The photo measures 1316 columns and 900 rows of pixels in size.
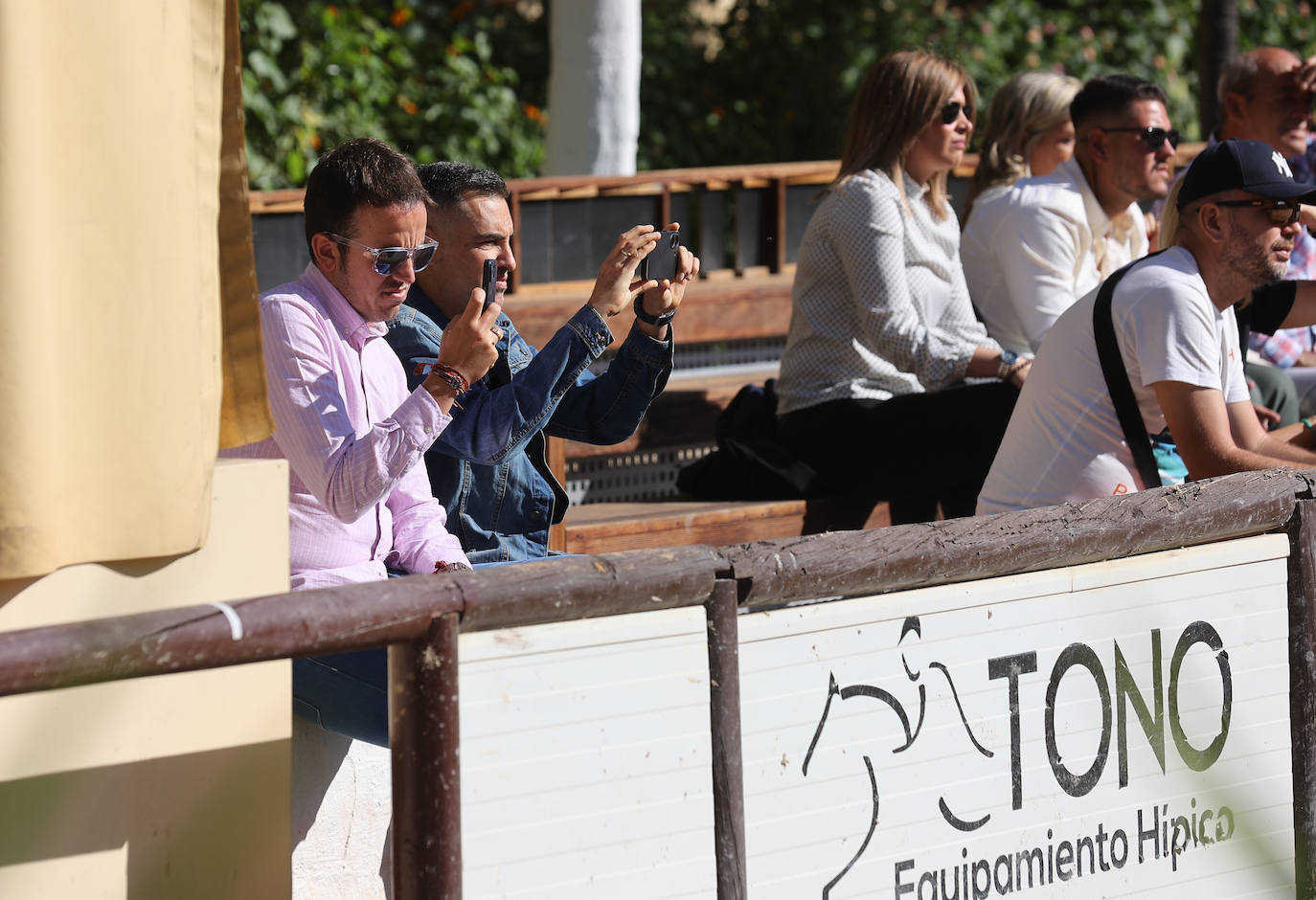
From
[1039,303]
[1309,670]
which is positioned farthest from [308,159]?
[1309,670]

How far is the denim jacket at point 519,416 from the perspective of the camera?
2.99m

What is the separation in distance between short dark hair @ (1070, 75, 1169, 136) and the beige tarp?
10.9 ft

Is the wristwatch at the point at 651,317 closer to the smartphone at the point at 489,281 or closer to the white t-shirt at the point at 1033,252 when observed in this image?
the smartphone at the point at 489,281

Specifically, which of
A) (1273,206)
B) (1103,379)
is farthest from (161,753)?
(1273,206)

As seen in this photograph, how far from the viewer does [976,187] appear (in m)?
5.34

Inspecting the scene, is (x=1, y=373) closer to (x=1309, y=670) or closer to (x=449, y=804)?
(x=449, y=804)

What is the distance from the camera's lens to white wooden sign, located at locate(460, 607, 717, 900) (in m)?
2.20

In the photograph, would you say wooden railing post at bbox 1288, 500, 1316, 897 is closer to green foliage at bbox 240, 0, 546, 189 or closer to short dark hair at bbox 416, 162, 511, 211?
short dark hair at bbox 416, 162, 511, 211

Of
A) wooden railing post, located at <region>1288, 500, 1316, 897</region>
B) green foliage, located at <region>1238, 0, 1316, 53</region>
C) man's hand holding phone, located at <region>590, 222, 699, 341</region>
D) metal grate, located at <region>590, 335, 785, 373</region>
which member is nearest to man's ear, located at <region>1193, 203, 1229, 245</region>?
wooden railing post, located at <region>1288, 500, 1316, 897</region>

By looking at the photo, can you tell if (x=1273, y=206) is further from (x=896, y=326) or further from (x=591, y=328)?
(x=591, y=328)

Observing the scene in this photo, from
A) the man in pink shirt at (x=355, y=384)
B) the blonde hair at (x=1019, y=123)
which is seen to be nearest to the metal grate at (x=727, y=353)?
the blonde hair at (x=1019, y=123)

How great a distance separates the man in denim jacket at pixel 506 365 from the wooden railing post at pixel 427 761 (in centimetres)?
91

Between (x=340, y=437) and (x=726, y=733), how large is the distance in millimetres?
836

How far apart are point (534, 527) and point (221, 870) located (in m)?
→ 1.19
